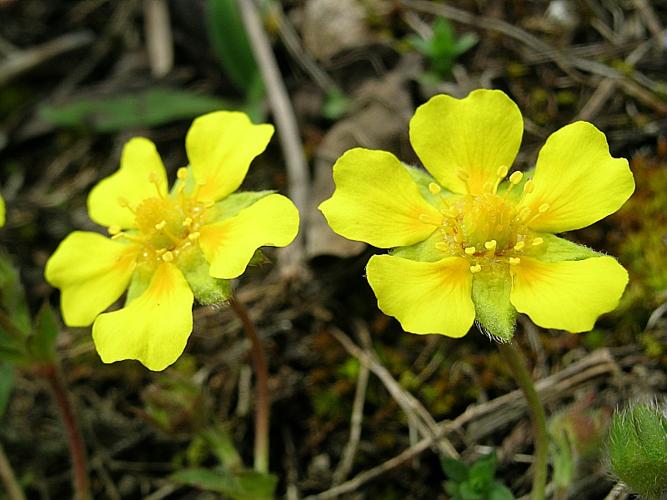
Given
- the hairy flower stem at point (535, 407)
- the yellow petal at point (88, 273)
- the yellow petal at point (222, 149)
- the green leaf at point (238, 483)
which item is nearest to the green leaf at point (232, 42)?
the yellow petal at point (222, 149)

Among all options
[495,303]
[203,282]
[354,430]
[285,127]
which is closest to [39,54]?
[285,127]

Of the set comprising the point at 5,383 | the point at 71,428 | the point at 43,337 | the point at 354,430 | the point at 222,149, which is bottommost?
the point at 354,430

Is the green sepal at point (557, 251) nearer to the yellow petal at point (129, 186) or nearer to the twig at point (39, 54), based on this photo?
the yellow petal at point (129, 186)

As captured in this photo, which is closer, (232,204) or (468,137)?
(468,137)

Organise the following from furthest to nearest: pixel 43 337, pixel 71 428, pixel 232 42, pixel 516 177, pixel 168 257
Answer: pixel 232 42 → pixel 71 428 → pixel 43 337 → pixel 168 257 → pixel 516 177

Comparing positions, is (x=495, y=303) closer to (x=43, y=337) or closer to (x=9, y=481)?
(x=43, y=337)

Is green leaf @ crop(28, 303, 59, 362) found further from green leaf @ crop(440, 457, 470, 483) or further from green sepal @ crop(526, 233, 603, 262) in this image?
green sepal @ crop(526, 233, 603, 262)
